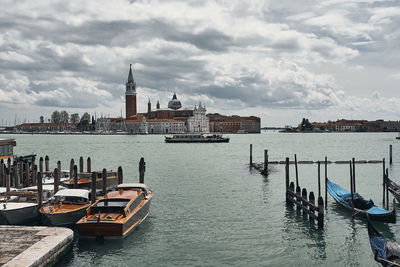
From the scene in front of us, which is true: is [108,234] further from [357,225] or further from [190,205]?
[357,225]

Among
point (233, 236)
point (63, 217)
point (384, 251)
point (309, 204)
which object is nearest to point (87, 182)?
point (63, 217)

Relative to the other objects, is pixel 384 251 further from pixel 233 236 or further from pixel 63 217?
pixel 63 217

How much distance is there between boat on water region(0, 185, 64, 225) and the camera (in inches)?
647

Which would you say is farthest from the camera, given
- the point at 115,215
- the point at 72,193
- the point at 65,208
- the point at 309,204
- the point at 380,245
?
the point at 309,204

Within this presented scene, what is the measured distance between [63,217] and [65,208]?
2.17 ft

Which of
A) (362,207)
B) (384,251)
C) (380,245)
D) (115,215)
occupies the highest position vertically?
(115,215)

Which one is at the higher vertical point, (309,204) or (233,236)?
(309,204)

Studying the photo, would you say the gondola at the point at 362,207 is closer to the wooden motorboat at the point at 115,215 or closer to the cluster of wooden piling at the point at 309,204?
the cluster of wooden piling at the point at 309,204

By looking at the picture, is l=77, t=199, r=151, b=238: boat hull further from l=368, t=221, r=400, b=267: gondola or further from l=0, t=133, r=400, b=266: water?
l=368, t=221, r=400, b=267: gondola

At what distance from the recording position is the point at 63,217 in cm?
1669

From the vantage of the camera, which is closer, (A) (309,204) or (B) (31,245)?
(B) (31,245)

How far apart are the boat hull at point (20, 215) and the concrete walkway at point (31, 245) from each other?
2.01 metres

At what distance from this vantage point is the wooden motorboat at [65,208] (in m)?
16.6

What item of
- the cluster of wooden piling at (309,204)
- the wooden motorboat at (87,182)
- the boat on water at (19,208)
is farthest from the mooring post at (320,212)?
the wooden motorboat at (87,182)
